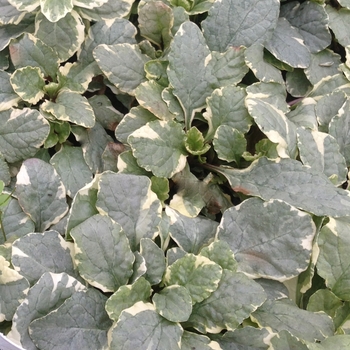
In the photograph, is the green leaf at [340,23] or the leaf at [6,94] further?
the green leaf at [340,23]

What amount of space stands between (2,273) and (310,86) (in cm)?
77

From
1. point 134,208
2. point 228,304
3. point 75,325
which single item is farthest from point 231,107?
point 75,325

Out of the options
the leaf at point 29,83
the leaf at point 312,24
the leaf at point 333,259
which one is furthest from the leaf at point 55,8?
the leaf at point 333,259

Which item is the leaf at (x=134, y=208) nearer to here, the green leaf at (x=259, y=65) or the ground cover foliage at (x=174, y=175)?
the ground cover foliage at (x=174, y=175)

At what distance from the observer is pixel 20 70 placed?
3.04ft

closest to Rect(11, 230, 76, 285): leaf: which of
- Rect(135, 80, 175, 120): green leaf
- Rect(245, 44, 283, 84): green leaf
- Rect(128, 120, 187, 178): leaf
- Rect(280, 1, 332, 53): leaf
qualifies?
Rect(128, 120, 187, 178): leaf

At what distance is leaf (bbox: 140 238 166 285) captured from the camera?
0.79 metres

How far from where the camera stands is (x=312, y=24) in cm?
110

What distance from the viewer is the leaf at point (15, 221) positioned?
2.82 feet

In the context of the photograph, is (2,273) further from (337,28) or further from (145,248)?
(337,28)

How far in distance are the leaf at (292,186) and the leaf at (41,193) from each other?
33 cm

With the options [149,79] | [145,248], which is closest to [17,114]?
[149,79]

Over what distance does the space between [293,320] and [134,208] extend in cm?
33

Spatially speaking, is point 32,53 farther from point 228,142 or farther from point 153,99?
point 228,142
